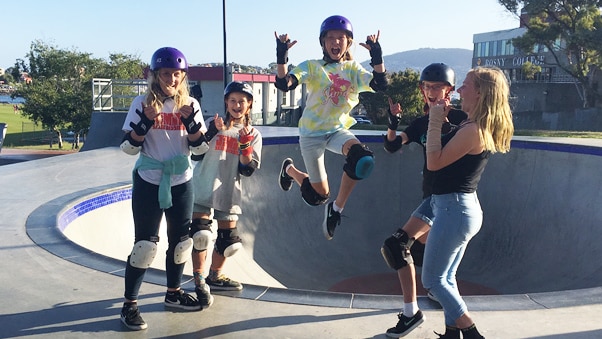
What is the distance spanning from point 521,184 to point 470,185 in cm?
772

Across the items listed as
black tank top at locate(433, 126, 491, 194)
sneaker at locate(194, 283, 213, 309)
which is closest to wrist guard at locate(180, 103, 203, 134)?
sneaker at locate(194, 283, 213, 309)

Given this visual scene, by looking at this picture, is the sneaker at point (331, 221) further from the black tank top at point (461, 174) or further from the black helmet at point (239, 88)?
the black tank top at point (461, 174)

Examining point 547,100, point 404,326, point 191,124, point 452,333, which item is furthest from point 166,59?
point 547,100

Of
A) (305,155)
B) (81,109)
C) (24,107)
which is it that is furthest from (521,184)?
(24,107)

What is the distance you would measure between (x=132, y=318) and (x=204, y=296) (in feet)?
2.02

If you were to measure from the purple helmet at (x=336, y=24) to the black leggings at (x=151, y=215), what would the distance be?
7.29 feet

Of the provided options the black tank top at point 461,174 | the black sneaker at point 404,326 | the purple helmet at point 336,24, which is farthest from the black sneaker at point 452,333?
the purple helmet at point 336,24

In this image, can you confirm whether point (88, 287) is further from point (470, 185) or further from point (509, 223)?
point (509, 223)

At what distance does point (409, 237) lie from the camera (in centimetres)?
388

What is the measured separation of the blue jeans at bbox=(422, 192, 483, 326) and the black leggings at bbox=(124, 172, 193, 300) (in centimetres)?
177

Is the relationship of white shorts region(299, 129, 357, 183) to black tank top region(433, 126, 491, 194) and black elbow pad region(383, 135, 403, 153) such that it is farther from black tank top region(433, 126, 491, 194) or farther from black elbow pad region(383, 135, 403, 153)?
black tank top region(433, 126, 491, 194)

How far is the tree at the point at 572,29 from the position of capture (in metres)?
30.9

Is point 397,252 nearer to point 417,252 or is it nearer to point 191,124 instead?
point 417,252

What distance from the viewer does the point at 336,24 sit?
16.6 feet
